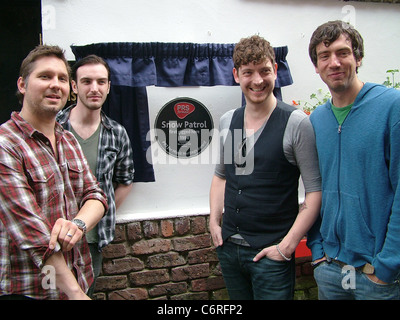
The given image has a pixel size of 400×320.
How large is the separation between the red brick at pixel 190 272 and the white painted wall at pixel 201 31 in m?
0.50

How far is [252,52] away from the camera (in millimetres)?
1907

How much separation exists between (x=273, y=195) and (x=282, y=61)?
1.53m

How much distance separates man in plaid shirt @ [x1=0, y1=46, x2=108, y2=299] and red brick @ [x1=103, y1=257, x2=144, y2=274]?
1.07 m

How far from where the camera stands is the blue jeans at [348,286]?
159 cm

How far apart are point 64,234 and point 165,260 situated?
1596mm

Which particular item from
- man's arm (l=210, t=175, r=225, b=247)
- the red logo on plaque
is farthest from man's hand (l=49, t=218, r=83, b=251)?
the red logo on plaque

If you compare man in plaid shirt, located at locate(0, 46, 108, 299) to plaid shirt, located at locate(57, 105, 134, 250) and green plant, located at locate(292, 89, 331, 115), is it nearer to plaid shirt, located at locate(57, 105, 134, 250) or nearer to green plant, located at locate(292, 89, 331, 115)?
plaid shirt, located at locate(57, 105, 134, 250)

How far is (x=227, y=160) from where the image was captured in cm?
214

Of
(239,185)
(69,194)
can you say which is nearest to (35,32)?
(69,194)

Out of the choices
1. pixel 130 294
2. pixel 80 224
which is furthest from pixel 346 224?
pixel 130 294

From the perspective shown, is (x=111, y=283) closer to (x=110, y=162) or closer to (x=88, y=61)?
(x=110, y=162)

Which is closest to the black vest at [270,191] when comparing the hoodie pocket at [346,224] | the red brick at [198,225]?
the hoodie pocket at [346,224]

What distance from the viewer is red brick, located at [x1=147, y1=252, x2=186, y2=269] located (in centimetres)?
297
